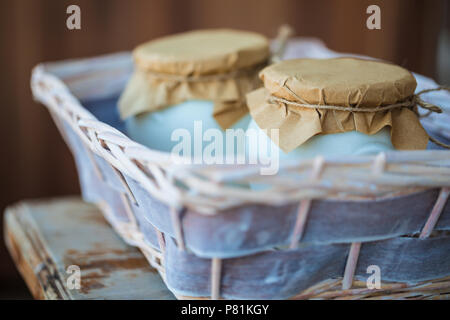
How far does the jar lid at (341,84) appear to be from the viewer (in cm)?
42

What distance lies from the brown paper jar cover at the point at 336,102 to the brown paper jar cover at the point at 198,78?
118mm

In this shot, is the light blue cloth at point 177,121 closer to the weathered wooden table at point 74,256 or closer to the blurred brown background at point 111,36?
the weathered wooden table at point 74,256

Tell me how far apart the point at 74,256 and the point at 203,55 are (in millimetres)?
289

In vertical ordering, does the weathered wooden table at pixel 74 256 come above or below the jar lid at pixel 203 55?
below

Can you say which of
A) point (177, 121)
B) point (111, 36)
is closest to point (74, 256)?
point (177, 121)

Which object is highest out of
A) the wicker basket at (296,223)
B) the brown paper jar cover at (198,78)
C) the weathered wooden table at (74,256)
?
the brown paper jar cover at (198,78)

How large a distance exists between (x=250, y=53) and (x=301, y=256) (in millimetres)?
300

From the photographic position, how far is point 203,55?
23.7 inches

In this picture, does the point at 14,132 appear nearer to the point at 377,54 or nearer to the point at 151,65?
the point at 151,65

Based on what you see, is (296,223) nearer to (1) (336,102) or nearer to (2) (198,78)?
(1) (336,102)

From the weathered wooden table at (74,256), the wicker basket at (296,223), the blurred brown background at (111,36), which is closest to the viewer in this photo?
the wicker basket at (296,223)

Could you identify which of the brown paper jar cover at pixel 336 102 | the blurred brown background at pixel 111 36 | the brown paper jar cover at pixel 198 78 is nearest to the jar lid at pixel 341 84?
the brown paper jar cover at pixel 336 102

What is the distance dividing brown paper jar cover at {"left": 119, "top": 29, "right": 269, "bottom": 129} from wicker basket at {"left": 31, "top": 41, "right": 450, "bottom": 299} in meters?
Result: 0.13

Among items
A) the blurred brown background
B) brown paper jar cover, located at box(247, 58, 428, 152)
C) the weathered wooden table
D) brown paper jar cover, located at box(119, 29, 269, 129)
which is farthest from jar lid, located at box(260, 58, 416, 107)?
the blurred brown background
